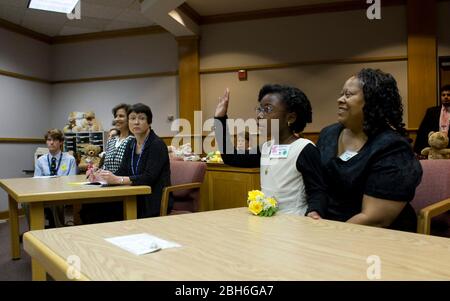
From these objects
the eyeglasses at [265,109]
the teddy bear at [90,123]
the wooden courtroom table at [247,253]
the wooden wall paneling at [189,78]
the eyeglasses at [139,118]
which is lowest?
the wooden courtroom table at [247,253]

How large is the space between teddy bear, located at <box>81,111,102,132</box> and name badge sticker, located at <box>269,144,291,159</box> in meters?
5.04

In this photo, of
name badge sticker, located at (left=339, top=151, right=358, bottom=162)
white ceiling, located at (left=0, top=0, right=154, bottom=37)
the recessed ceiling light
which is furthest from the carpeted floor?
white ceiling, located at (left=0, top=0, right=154, bottom=37)

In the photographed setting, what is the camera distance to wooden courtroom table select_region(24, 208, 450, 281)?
0.77 m

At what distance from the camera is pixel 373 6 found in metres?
5.52

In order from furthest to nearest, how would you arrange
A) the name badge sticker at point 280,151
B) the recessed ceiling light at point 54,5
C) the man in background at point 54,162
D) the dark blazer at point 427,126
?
the recessed ceiling light at point 54,5 → the dark blazer at point 427,126 → the man in background at point 54,162 → the name badge sticker at point 280,151

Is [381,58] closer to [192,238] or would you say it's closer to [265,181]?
[265,181]

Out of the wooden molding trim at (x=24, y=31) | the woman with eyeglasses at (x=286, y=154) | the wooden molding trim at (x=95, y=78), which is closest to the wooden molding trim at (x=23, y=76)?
the wooden molding trim at (x=95, y=78)

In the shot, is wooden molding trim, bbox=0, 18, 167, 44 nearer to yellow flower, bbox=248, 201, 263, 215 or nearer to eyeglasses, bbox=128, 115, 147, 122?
eyeglasses, bbox=128, 115, 147, 122

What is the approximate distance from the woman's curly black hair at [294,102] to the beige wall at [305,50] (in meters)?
4.01

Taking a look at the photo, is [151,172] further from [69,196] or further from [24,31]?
[24,31]

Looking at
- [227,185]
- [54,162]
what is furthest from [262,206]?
[54,162]

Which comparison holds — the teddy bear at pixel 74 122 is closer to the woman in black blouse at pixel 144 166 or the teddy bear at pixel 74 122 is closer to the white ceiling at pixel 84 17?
the white ceiling at pixel 84 17

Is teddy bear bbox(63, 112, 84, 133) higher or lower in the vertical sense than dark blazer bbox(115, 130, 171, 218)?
higher

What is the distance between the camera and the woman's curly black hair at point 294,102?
1801mm
